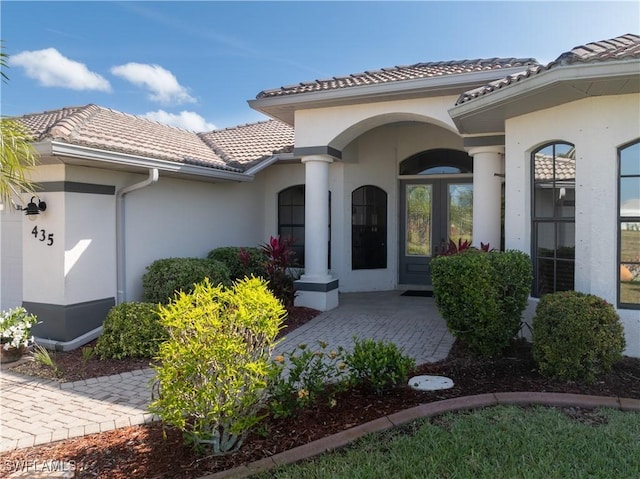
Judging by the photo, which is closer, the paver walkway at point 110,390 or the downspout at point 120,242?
the paver walkway at point 110,390

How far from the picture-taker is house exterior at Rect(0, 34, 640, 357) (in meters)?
5.72

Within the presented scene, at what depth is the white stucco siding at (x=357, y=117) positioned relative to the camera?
28.0ft

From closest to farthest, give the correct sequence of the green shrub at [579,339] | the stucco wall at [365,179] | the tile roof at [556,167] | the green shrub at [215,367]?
the green shrub at [215,367] → the green shrub at [579,339] → the tile roof at [556,167] → the stucco wall at [365,179]

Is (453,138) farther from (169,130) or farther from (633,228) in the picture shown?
(169,130)

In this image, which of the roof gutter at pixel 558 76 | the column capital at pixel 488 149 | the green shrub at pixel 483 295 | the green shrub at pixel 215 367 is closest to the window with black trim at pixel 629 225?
the roof gutter at pixel 558 76

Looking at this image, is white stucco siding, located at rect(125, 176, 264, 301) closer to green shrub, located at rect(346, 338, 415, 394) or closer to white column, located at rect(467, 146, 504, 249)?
green shrub, located at rect(346, 338, 415, 394)

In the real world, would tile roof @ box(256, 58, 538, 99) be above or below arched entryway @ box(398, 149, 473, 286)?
above

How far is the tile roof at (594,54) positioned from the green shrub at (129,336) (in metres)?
6.11

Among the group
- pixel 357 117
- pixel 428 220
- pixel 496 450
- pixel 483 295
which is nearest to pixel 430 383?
pixel 483 295

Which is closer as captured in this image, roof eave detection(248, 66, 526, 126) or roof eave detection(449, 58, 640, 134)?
roof eave detection(449, 58, 640, 134)

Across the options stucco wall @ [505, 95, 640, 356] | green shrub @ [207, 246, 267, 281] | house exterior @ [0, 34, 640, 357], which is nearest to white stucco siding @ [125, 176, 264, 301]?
house exterior @ [0, 34, 640, 357]

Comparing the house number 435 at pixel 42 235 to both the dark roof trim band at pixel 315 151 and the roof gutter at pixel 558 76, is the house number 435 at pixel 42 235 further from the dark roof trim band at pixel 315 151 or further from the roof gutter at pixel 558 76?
the roof gutter at pixel 558 76

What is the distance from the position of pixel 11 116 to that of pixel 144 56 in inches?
347

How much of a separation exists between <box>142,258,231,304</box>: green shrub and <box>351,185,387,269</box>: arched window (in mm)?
4682
